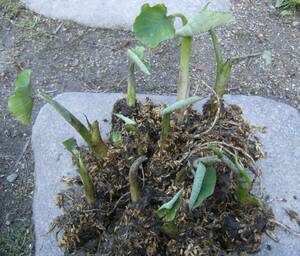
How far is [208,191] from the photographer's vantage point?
1064 mm

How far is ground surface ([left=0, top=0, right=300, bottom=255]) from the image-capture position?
188 centimetres

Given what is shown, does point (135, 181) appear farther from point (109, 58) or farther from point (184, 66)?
point (109, 58)

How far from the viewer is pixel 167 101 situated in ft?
5.22

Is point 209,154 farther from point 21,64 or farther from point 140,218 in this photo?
point 21,64

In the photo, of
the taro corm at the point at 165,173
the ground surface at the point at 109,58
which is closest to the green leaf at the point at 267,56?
the taro corm at the point at 165,173

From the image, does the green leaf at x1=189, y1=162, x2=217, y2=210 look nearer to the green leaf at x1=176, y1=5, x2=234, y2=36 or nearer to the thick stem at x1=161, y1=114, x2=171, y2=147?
the thick stem at x1=161, y1=114, x2=171, y2=147

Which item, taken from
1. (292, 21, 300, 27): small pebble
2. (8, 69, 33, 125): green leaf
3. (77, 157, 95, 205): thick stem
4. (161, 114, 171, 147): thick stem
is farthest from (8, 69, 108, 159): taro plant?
(292, 21, 300, 27): small pebble

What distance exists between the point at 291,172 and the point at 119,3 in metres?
1.05

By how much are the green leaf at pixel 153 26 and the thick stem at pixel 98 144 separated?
29 centimetres

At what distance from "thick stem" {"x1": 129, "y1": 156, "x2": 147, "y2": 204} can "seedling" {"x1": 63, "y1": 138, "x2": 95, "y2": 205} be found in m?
0.10

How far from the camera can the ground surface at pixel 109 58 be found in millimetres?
1881

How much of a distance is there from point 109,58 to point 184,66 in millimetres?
789

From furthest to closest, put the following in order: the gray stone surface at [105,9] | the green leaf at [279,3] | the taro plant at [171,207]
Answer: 1. the green leaf at [279,3]
2. the gray stone surface at [105,9]
3. the taro plant at [171,207]

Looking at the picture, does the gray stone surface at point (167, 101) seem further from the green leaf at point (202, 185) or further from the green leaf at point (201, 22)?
the green leaf at point (201, 22)
